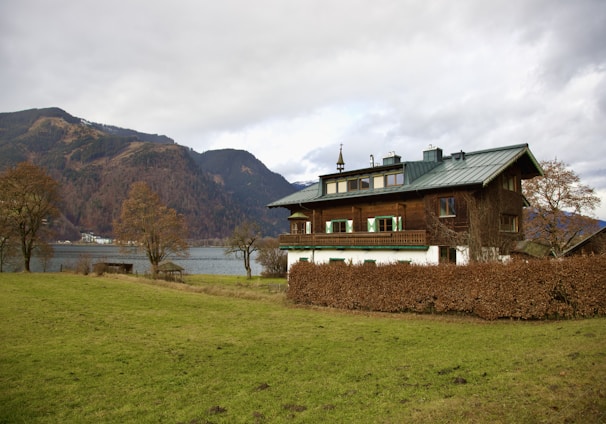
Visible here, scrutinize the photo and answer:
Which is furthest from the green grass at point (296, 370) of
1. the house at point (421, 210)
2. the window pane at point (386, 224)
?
the window pane at point (386, 224)

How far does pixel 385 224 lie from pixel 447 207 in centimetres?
584

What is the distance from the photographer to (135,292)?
3356 cm

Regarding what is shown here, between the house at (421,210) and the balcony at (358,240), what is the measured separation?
75 millimetres

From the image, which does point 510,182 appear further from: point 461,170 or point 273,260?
point 273,260

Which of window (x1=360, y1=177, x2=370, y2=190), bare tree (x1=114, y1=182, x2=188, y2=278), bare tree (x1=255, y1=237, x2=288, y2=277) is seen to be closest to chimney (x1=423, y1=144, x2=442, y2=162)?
window (x1=360, y1=177, x2=370, y2=190)

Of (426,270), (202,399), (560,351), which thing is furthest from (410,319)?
(202,399)

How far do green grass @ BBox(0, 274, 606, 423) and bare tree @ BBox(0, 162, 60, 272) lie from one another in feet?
126

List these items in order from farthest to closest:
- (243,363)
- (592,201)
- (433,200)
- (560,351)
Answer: (592,201)
(433,200)
(243,363)
(560,351)

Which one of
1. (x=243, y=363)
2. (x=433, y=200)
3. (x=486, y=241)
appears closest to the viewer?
(x=243, y=363)

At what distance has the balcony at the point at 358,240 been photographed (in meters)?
32.4

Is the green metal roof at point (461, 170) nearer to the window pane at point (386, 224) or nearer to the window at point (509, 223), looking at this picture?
the window pane at point (386, 224)

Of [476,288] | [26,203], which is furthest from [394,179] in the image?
[26,203]

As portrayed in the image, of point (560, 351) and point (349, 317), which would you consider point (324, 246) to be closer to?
point (349, 317)

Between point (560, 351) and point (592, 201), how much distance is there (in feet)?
129
